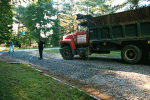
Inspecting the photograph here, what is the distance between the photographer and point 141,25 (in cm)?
657

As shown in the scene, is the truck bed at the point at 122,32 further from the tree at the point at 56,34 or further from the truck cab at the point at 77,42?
the tree at the point at 56,34

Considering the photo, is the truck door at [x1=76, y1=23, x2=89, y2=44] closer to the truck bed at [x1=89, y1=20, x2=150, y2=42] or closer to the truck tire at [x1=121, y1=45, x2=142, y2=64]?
the truck bed at [x1=89, y1=20, x2=150, y2=42]

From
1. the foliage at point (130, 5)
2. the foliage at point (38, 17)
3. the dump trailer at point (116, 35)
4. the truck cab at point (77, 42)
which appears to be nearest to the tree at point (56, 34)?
the foliage at point (38, 17)

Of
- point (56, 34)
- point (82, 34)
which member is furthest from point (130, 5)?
point (56, 34)

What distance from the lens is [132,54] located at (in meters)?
6.89

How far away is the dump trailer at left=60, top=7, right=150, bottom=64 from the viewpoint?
6578 mm

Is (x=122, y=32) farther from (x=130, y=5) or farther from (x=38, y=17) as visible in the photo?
(x=38, y=17)

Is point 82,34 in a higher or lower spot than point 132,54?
higher

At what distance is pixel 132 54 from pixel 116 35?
1.56m

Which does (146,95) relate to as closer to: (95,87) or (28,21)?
(95,87)

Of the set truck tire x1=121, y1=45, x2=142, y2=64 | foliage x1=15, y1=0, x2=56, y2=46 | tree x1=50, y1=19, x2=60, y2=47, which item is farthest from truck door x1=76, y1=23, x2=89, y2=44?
foliage x1=15, y1=0, x2=56, y2=46

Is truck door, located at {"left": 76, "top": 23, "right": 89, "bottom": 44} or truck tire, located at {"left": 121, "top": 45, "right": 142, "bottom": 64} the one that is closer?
truck tire, located at {"left": 121, "top": 45, "right": 142, "bottom": 64}

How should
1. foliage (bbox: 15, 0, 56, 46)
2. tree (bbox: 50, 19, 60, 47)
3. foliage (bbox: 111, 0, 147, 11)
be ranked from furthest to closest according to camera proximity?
tree (bbox: 50, 19, 60, 47), foliage (bbox: 15, 0, 56, 46), foliage (bbox: 111, 0, 147, 11)

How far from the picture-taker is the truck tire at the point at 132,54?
259 inches
